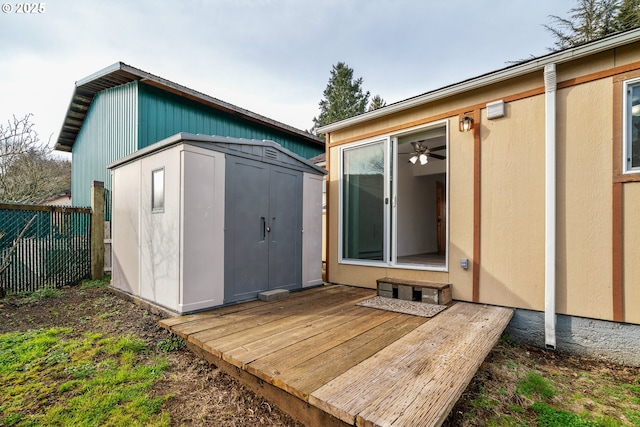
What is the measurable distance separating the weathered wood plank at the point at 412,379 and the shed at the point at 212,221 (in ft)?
6.57

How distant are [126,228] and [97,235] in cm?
202

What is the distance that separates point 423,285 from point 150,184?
3.60 m

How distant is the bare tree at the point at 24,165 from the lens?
22.1ft

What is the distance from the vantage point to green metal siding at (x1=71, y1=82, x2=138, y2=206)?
20.3ft

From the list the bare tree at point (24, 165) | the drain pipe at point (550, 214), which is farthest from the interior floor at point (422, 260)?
the bare tree at point (24, 165)

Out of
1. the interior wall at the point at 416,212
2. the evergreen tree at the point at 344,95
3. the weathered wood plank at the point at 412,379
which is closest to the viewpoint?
the weathered wood plank at the point at 412,379

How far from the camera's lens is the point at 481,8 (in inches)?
209

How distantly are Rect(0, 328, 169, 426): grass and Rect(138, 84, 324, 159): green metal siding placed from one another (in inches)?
168

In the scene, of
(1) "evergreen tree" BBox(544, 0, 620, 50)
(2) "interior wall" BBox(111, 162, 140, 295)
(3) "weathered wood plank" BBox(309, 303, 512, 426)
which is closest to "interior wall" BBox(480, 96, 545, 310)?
(3) "weathered wood plank" BBox(309, 303, 512, 426)

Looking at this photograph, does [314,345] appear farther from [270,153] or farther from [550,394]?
[270,153]

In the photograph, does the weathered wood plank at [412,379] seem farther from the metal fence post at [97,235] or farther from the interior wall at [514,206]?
the metal fence post at [97,235]

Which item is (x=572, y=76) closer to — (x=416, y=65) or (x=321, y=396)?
(x=321, y=396)

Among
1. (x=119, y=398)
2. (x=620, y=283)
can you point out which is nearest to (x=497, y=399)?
(x=620, y=283)

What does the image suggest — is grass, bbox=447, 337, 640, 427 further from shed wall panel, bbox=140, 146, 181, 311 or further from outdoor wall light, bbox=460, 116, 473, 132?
shed wall panel, bbox=140, 146, 181, 311
